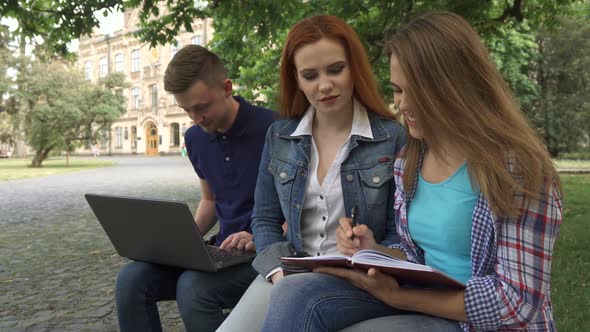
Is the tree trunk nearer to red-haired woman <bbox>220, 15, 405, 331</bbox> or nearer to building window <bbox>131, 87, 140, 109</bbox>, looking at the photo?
building window <bbox>131, 87, 140, 109</bbox>

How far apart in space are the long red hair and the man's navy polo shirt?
0.40 metres

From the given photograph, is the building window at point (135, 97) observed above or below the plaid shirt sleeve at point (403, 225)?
above

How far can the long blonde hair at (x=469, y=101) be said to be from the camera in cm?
146

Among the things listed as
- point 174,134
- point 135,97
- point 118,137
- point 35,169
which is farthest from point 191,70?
point 118,137

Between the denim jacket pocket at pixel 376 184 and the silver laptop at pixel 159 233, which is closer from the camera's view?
the silver laptop at pixel 159 233

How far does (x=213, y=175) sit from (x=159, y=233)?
70cm

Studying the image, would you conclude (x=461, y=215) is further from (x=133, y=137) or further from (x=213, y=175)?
(x=133, y=137)

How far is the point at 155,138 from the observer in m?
52.8

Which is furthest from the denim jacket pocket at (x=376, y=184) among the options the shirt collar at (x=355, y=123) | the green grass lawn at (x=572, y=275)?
the green grass lawn at (x=572, y=275)

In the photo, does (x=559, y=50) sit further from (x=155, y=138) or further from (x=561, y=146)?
(x=155, y=138)

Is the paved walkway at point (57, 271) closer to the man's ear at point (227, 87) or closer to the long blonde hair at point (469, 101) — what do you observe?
the man's ear at point (227, 87)

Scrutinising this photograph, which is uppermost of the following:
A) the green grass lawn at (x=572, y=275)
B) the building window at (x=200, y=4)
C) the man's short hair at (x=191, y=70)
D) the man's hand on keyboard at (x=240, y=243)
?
the building window at (x=200, y=4)

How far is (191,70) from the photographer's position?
2.60 metres

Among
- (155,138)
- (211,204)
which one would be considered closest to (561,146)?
(211,204)
